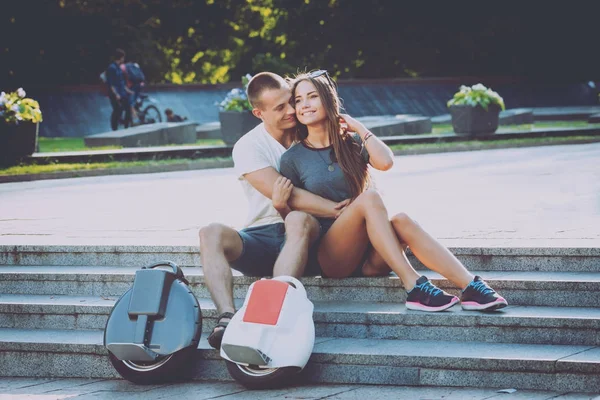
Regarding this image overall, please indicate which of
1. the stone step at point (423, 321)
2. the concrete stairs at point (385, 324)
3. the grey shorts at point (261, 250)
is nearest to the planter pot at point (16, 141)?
the concrete stairs at point (385, 324)

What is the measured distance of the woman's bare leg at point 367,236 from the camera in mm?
5516

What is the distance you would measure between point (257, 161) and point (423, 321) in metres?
1.36

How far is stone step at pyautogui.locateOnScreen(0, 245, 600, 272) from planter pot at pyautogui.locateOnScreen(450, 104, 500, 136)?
13765 millimetres

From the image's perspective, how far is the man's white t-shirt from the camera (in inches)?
235

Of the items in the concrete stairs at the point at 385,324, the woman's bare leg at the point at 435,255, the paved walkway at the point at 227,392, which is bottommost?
the paved walkway at the point at 227,392

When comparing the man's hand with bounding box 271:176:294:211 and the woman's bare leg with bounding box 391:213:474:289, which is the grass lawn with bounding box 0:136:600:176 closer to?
the man's hand with bounding box 271:176:294:211

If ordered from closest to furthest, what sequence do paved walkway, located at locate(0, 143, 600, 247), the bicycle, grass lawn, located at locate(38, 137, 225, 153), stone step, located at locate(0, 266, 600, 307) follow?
stone step, located at locate(0, 266, 600, 307)
paved walkway, located at locate(0, 143, 600, 247)
grass lawn, located at locate(38, 137, 225, 153)
the bicycle

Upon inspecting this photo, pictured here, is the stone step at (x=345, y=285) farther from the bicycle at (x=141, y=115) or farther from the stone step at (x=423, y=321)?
the bicycle at (x=141, y=115)

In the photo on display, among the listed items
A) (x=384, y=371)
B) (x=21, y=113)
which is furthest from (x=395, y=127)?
(x=384, y=371)

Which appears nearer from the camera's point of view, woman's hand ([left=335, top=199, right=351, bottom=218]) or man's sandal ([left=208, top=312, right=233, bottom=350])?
man's sandal ([left=208, top=312, right=233, bottom=350])

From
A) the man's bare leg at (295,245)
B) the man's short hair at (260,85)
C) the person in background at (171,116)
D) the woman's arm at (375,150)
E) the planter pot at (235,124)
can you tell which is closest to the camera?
the man's bare leg at (295,245)

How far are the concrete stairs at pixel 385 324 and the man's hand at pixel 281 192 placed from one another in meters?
0.52

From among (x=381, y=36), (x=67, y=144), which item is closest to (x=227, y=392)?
(x=67, y=144)

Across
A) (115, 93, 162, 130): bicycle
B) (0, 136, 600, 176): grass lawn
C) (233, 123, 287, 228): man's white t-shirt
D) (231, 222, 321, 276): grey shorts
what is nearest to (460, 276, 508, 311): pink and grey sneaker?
(231, 222, 321, 276): grey shorts
